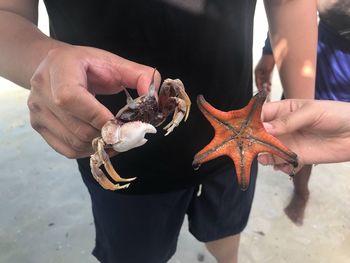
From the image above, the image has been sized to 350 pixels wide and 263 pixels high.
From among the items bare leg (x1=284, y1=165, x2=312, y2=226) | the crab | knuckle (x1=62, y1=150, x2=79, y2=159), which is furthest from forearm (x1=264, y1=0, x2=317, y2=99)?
bare leg (x1=284, y1=165, x2=312, y2=226)

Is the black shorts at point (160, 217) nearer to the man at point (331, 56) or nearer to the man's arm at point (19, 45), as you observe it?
the man's arm at point (19, 45)

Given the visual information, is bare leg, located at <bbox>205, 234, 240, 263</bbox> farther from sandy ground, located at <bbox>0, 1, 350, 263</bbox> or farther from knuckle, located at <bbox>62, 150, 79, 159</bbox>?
knuckle, located at <bbox>62, 150, 79, 159</bbox>

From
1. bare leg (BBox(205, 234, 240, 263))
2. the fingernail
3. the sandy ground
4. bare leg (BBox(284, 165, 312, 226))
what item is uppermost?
the fingernail

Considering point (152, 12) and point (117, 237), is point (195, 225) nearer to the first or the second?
point (117, 237)

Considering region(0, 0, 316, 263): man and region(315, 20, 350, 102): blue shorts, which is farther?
region(315, 20, 350, 102): blue shorts

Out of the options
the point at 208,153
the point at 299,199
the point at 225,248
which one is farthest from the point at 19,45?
the point at 299,199

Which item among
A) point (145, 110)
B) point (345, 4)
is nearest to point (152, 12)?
point (145, 110)

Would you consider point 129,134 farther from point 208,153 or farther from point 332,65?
point 332,65
